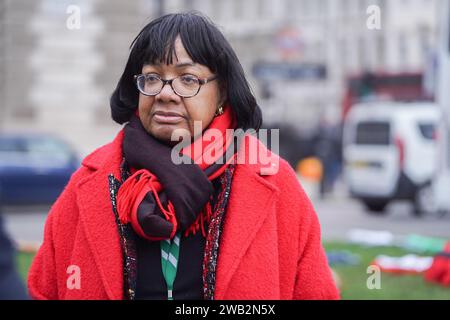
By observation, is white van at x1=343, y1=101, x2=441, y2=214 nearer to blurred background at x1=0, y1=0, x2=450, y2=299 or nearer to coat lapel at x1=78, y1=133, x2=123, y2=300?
blurred background at x1=0, y1=0, x2=450, y2=299

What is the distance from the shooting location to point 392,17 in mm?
50312

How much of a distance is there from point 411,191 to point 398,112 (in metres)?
1.39

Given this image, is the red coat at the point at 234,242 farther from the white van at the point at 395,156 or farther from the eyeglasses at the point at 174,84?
the white van at the point at 395,156

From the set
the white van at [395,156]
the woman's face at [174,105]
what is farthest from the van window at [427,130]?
the woman's face at [174,105]

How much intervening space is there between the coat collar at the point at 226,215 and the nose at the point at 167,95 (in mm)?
227

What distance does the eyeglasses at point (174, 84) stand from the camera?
269cm

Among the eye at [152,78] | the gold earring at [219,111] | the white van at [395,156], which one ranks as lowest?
the white van at [395,156]

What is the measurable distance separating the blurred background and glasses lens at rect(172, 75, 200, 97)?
128 cm

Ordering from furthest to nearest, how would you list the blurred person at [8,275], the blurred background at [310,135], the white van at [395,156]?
the white van at [395,156] → the blurred background at [310,135] → the blurred person at [8,275]

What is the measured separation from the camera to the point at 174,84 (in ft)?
8.84

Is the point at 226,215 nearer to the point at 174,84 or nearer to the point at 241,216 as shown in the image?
the point at 241,216

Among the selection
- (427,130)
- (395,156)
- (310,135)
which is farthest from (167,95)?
(310,135)
